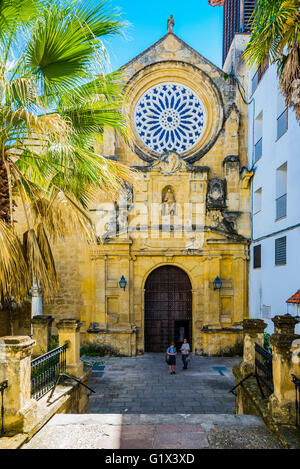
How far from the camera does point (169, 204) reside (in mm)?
14930

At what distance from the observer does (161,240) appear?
1473 cm

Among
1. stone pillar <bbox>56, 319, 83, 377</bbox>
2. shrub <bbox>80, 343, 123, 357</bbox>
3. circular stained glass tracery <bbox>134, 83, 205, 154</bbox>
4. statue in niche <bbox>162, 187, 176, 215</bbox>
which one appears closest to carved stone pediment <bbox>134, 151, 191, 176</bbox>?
statue in niche <bbox>162, 187, 176, 215</bbox>

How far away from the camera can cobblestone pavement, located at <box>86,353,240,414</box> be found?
9148 millimetres

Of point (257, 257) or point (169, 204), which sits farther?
point (169, 204)

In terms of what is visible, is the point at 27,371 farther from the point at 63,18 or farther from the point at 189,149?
the point at 189,149

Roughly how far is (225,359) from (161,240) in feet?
17.0

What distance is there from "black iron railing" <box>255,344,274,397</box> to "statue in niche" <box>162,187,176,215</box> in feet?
26.6

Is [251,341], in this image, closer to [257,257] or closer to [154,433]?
[154,433]

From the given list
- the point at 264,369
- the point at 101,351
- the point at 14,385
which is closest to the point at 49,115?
the point at 14,385

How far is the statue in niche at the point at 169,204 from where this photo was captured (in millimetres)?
14883

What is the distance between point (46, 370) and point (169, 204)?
30.7 ft

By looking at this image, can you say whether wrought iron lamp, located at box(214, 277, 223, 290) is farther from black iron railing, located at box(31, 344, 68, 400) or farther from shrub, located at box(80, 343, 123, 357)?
black iron railing, located at box(31, 344, 68, 400)

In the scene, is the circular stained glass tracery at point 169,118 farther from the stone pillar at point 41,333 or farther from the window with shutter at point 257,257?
the stone pillar at point 41,333
